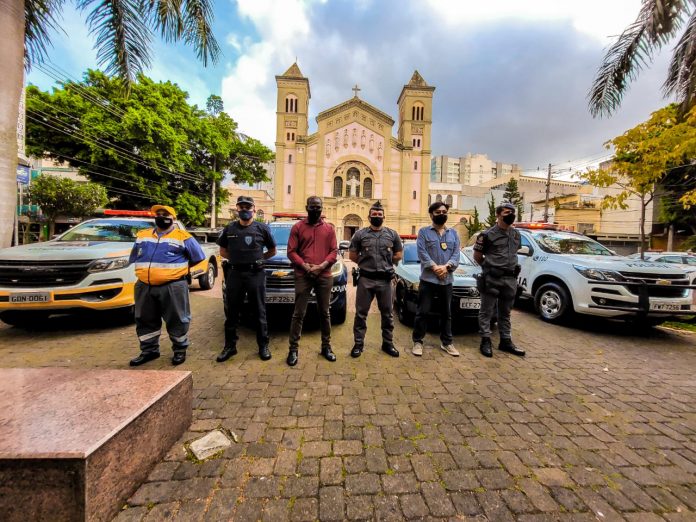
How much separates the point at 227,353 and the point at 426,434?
249cm

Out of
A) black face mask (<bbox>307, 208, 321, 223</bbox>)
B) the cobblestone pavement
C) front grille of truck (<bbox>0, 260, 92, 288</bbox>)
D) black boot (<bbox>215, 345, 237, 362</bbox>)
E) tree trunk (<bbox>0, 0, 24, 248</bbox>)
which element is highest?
tree trunk (<bbox>0, 0, 24, 248</bbox>)

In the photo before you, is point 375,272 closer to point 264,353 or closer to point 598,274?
point 264,353

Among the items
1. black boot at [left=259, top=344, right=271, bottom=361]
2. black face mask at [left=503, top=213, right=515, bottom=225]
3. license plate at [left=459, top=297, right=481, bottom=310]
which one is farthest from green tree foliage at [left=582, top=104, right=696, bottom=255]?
black boot at [left=259, top=344, right=271, bottom=361]

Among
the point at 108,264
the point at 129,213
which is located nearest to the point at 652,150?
the point at 108,264

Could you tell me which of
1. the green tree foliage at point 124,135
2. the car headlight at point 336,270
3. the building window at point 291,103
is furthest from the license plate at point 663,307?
the building window at point 291,103

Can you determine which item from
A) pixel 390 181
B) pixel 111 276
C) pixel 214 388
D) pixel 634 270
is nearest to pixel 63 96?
pixel 111 276

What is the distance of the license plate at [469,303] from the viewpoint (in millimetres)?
4785

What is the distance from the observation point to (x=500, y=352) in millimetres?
4172

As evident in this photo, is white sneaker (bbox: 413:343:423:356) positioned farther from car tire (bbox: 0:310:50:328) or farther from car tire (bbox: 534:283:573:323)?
car tire (bbox: 0:310:50:328)

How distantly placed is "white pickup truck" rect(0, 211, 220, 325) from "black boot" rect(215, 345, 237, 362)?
1.88 meters

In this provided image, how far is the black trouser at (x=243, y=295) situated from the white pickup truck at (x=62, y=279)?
1875 millimetres

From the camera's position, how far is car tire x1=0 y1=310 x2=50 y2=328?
4.43 m

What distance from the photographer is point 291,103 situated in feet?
128

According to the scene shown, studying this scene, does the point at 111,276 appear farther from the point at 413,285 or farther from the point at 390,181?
the point at 390,181
